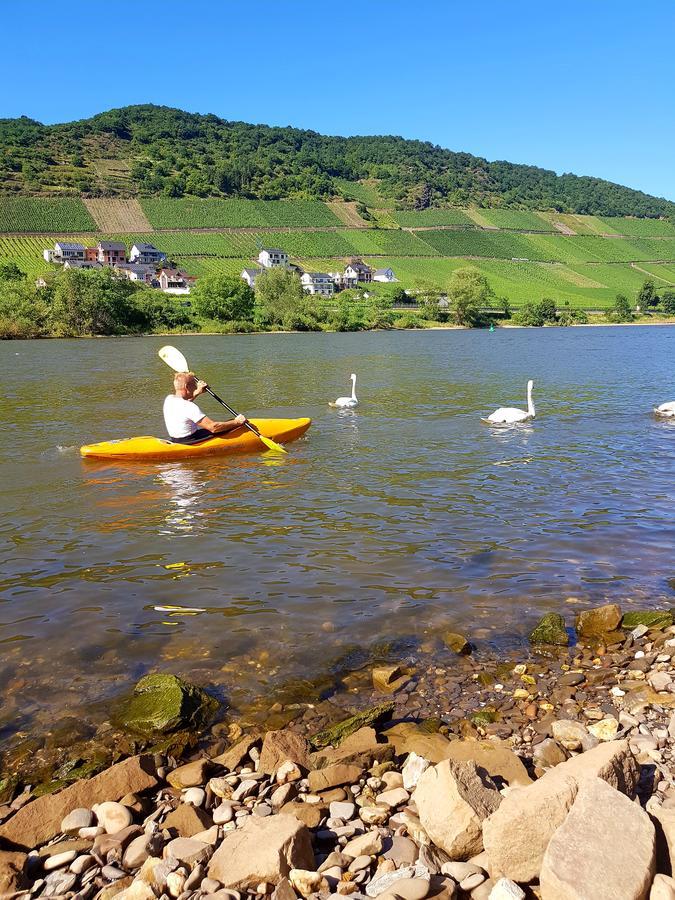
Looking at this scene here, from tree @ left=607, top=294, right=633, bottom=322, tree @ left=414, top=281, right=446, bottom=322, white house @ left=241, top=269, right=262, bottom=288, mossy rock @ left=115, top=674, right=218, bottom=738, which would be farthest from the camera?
white house @ left=241, top=269, right=262, bottom=288

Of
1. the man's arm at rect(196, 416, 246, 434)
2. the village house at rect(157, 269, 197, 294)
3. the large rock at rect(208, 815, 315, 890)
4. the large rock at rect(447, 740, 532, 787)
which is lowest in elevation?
the large rock at rect(447, 740, 532, 787)

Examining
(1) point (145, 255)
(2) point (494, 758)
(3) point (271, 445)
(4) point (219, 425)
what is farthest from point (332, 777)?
(1) point (145, 255)

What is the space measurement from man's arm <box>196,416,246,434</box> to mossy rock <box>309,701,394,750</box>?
28.5 feet

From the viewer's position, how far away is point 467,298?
90.6m

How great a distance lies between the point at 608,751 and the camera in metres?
3.31

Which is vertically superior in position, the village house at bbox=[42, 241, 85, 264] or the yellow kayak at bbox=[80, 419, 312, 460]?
the village house at bbox=[42, 241, 85, 264]

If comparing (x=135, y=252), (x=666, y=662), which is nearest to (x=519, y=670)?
(x=666, y=662)

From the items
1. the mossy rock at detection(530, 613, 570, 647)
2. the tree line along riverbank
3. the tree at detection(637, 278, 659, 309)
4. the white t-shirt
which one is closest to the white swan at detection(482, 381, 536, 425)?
the white t-shirt

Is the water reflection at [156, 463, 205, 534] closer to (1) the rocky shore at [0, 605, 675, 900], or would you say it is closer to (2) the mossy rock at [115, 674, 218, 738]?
(2) the mossy rock at [115, 674, 218, 738]

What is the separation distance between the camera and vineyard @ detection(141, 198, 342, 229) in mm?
144625

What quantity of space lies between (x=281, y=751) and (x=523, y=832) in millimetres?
1618

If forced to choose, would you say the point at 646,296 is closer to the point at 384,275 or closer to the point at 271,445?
the point at 384,275

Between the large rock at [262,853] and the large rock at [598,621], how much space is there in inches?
135

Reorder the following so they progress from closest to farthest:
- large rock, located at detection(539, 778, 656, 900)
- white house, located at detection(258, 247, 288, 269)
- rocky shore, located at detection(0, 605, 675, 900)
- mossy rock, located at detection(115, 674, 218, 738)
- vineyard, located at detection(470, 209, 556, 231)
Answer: large rock, located at detection(539, 778, 656, 900) < rocky shore, located at detection(0, 605, 675, 900) < mossy rock, located at detection(115, 674, 218, 738) < white house, located at detection(258, 247, 288, 269) < vineyard, located at detection(470, 209, 556, 231)
